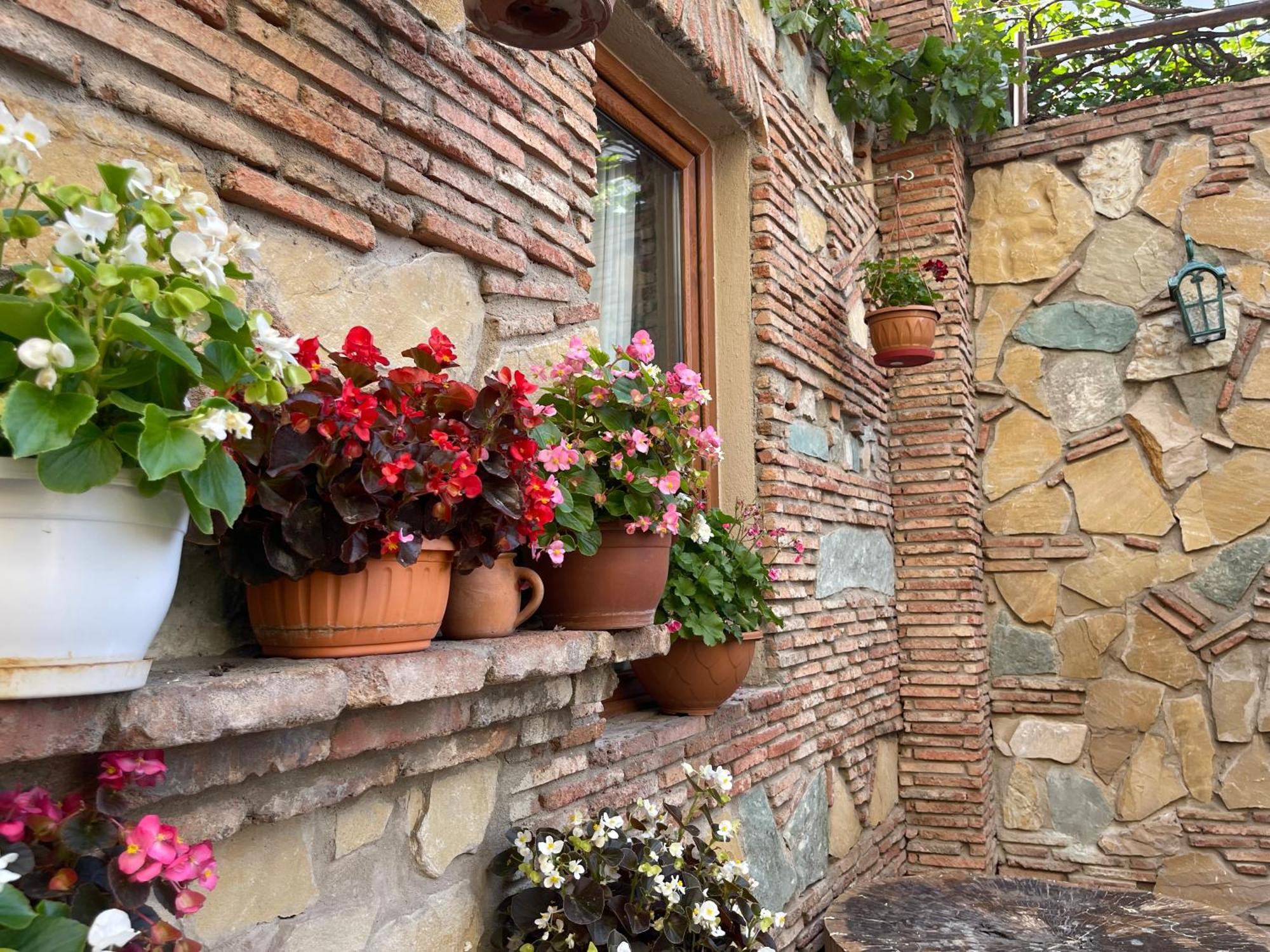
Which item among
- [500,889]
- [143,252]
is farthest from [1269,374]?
[143,252]

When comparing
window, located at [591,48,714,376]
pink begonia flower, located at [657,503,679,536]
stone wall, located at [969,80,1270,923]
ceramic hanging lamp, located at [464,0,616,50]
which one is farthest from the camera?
stone wall, located at [969,80,1270,923]

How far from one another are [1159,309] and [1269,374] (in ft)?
1.89

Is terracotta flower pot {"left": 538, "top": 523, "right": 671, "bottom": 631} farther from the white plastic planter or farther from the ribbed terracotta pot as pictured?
the white plastic planter

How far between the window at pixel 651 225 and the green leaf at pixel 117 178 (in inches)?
86.7

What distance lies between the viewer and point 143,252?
96 centimetres

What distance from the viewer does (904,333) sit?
433 cm

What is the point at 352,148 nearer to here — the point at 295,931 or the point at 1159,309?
the point at 295,931

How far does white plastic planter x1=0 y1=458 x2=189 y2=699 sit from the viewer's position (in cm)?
90

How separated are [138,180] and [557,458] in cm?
87

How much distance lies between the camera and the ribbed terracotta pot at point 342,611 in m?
1.33

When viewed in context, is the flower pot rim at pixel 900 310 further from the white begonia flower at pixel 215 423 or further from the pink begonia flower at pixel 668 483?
the white begonia flower at pixel 215 423

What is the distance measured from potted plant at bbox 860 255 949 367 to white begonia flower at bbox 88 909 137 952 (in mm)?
3944

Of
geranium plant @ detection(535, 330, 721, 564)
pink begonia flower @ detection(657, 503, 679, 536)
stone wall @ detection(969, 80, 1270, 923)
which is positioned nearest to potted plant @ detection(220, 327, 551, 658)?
geranium plant @ detection(535, 330, 721, 564)

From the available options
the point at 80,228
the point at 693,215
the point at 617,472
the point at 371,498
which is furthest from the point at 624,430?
the point at 693,215
